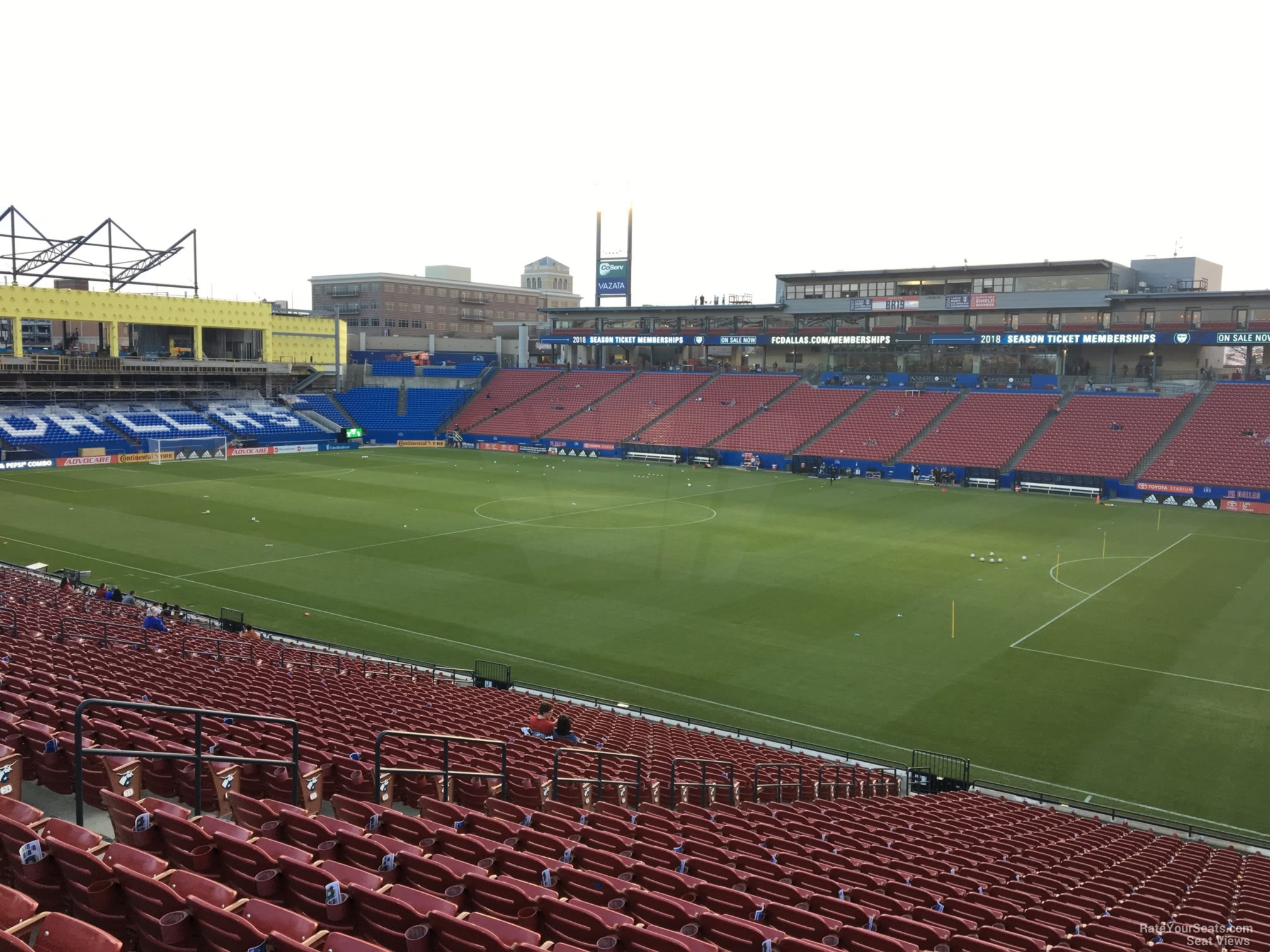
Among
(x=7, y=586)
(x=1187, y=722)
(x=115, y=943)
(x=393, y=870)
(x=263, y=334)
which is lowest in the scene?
(x=1187, y=722)

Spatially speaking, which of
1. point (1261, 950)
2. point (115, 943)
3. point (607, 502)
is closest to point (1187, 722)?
point (1261, 950)

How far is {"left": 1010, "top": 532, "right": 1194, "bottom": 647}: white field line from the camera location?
1168 inches

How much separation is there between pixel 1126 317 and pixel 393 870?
79.5m

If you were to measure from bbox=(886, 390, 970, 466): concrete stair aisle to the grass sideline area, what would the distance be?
979cm

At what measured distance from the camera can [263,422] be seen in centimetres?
8369

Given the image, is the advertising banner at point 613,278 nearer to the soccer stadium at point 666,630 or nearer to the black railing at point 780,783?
the soccer stadium at point 666,630

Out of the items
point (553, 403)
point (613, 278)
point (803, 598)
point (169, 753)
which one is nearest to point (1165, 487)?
point (803, 598)

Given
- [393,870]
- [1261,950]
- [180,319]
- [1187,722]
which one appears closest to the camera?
[393,870]

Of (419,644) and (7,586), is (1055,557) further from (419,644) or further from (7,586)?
(7,586)

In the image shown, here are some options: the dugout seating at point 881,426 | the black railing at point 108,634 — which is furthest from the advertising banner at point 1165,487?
the black railing at point 108,634

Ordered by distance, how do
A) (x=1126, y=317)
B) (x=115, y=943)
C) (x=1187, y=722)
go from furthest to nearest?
(x=1126, y=317), (x=1187, y=722), (x=115, y=943)

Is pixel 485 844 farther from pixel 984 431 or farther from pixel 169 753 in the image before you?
pixel 984 431

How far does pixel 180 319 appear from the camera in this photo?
274ft

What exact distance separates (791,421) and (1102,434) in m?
22.9
